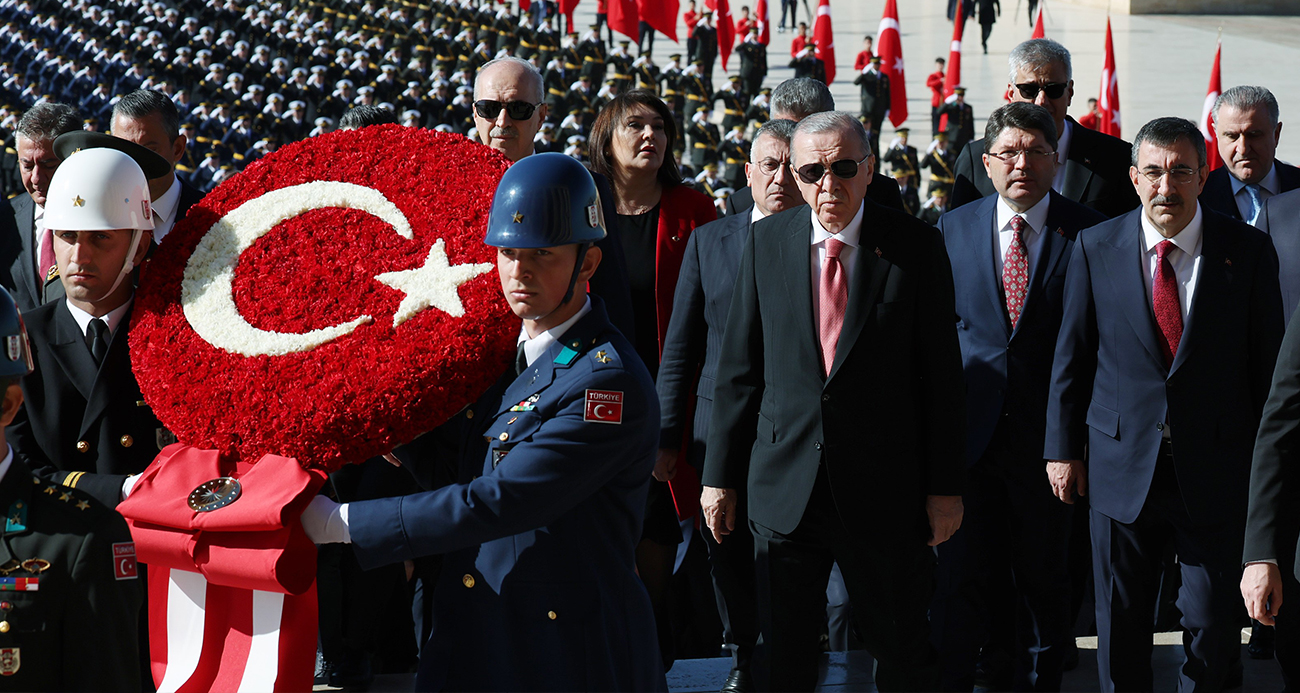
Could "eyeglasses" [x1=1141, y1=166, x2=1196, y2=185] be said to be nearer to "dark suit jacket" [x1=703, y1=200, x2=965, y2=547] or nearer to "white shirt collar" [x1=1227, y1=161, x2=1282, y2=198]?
"dark suit jacket" [x1=703, y1=200, x2=965, y2=547]

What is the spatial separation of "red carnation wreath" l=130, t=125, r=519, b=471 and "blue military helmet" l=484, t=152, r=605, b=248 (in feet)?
0.66

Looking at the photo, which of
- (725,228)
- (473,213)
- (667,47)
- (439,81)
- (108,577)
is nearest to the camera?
(108,577)

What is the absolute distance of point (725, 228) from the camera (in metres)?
3.86

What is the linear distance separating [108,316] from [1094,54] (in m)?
28.0

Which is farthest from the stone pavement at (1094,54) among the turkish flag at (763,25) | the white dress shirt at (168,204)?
the white dress shirt at (168,204)

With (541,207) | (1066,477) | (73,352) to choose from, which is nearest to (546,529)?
(541,207)

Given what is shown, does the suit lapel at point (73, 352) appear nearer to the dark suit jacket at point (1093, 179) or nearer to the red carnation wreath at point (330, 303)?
the red carnation wreath at point (330, 303)

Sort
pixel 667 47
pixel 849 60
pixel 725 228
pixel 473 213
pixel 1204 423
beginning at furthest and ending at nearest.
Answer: pixel 667 47, pixel 849 60, pixel 725 228, pixel 1204 423, pixel 473 213

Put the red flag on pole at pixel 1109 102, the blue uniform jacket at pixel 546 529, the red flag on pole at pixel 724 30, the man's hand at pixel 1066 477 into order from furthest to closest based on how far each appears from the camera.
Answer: the red flag on pole at pixel 724 30, the red flag on pole at pixel 1109 102, the man's hand at pixel 1066 477, the blue uniform jacket at pixel 546 529

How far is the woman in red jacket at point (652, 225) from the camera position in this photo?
4070mm

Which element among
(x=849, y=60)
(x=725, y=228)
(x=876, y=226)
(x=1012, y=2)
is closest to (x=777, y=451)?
(x=876, y=226)

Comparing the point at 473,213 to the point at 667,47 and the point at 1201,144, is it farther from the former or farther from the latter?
the point at 667,47

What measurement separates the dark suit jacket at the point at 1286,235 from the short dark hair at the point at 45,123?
3.93 meters

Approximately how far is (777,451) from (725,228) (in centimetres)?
87
